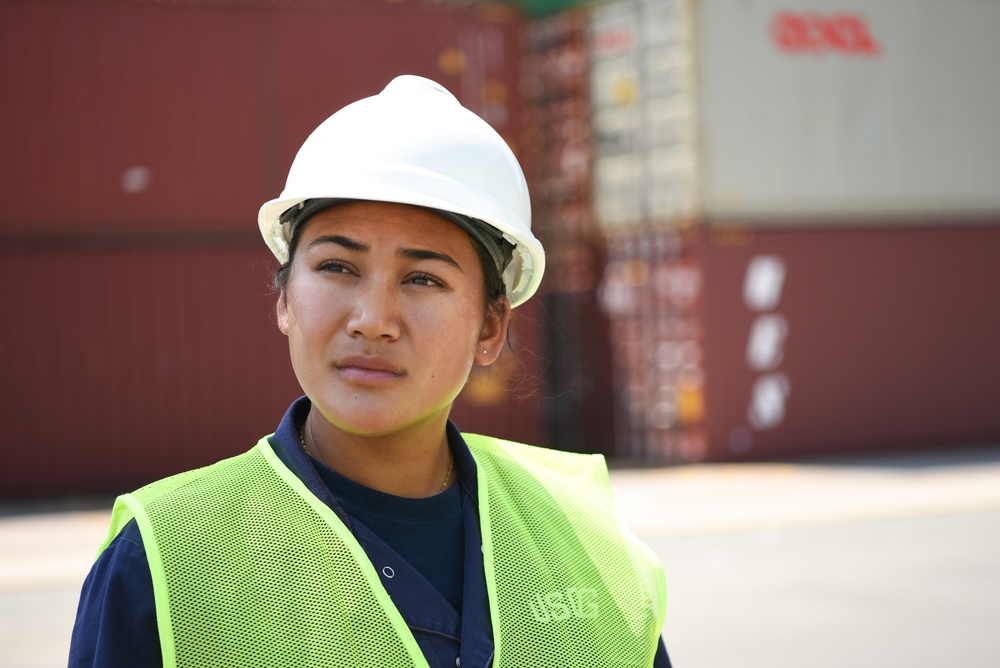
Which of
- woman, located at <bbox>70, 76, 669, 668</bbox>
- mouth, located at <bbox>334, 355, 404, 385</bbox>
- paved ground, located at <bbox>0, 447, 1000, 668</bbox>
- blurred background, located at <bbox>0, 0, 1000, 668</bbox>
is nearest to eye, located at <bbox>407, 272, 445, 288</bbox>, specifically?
woman, located at <bbox>70, 76, 669, 668</bbox>

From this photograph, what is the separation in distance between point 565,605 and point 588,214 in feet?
40.6

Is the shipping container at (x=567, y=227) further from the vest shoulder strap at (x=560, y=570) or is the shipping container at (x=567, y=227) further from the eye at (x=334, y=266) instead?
the eye at (x=334, y=266)

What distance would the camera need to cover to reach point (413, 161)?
1.71m

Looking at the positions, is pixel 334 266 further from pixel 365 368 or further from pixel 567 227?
pixel 567 227

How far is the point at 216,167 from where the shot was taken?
12531mm

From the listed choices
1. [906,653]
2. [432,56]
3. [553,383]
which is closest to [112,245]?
[432,56]

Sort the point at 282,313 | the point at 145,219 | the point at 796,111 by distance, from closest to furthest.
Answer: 1. the point at 282,313
2. the point at 145,219
3. the point at 796,111

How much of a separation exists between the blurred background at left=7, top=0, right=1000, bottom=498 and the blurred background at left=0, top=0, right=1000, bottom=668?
0.03 m

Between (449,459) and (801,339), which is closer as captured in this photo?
(449,459)

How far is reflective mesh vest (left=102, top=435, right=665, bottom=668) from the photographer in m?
1.43

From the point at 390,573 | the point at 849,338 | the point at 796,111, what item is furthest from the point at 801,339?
the point at 390,573

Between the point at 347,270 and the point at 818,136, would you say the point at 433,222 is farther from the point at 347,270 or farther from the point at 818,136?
the point at 818,136

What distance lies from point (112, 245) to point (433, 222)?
36.8ft

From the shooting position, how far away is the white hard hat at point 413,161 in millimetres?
1682
